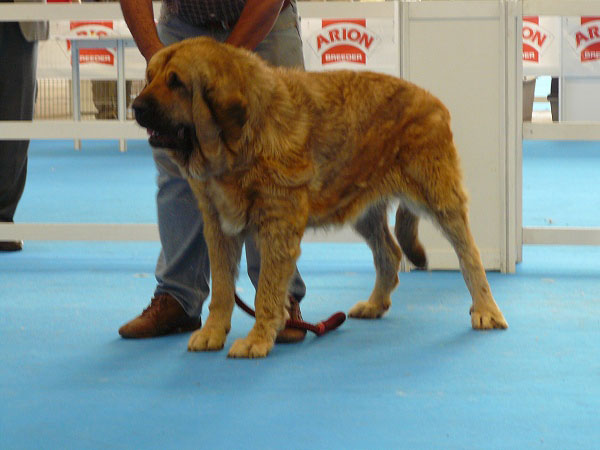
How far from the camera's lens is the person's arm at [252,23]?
2877 millimetres

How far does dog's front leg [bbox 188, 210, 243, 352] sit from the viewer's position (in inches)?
115

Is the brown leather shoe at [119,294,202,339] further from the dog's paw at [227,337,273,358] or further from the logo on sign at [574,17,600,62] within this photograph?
the logo on sign at [574,17,600,62]

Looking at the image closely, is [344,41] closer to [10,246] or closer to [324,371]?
[10,246]

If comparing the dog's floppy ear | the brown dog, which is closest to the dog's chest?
the brown dog

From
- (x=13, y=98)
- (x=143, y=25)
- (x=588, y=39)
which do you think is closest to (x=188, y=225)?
(x=143, y=25)

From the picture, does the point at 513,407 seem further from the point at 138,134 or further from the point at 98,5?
the point at 98,5

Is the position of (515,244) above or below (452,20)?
below

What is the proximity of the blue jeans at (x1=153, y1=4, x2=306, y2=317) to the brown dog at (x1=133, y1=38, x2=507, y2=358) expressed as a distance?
24 cm

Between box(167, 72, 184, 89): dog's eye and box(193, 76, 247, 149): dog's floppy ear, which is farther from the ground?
box(167, 72, 184, 89): dog's eye

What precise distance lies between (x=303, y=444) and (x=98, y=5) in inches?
120

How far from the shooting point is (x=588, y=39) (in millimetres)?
9180

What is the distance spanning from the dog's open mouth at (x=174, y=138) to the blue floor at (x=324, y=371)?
2.19 feet

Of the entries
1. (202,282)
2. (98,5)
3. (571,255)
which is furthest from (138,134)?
(571,255)

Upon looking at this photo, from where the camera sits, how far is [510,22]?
421cm
